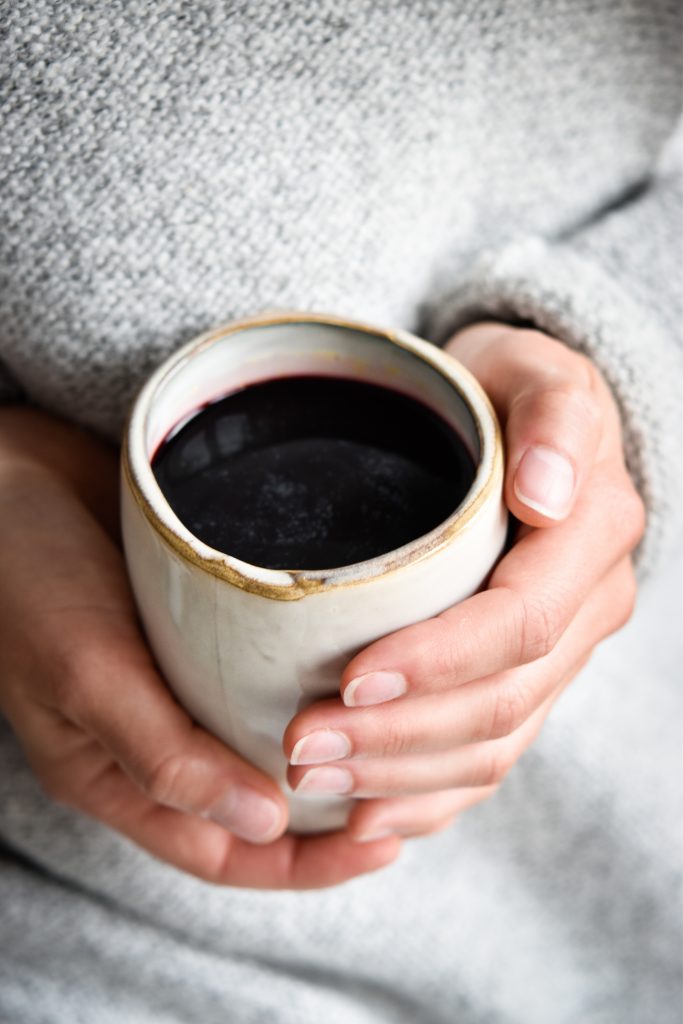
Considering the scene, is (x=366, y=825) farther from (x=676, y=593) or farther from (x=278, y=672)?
(x=676, y=593)

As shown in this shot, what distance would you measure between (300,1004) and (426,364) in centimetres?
52

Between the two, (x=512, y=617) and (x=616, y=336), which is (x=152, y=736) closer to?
(x=512, y=617)

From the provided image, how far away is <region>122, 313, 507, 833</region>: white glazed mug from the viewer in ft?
1.31

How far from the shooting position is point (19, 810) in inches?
27.6

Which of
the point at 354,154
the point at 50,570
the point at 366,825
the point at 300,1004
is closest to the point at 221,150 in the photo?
the point at 354,154

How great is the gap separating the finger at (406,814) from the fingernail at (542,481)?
199 millimetres

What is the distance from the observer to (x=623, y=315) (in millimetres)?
621

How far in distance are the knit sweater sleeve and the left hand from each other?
0.02 meters

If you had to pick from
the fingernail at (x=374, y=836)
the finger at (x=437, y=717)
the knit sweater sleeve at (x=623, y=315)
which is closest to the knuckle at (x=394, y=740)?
the finger at (x=437, y=717)

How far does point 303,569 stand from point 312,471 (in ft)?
0.23

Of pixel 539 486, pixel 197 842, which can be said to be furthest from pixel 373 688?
pixel 197 842

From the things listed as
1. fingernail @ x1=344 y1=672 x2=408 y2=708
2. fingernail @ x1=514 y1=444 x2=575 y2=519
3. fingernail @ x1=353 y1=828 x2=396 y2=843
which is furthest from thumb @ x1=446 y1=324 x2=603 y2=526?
fingernail @ x1=353 y1=828 x2=396 y2=843

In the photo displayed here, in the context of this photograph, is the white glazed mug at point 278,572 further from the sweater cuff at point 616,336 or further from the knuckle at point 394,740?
the sweater cuff at point 616,336

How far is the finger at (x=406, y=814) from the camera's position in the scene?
1.80 ft
